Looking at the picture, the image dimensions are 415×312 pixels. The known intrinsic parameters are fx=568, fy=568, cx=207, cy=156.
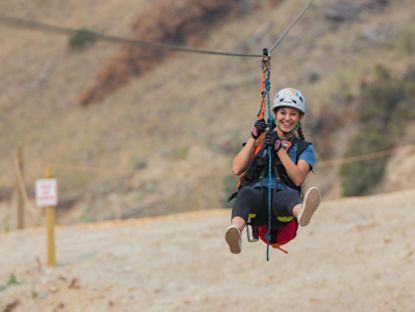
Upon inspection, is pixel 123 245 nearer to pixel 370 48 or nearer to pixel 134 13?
pixel 370 48

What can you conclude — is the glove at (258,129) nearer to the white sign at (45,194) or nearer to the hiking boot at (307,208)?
the hiking boot at (307,208)

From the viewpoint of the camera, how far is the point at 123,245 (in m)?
10.1

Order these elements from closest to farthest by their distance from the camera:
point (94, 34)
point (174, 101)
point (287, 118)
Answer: point (287, 118) → point (94, 34) → point (174, 101)

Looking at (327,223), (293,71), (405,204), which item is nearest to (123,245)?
(327,223)

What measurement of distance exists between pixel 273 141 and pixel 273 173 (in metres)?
0.32

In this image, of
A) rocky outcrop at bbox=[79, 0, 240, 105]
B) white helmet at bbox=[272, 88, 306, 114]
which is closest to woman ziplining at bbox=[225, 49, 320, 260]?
white helmet at bbox=[272, 88, 306, 114]

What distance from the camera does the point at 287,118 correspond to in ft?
15.4

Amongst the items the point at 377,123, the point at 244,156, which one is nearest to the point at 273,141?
the point at 244,156

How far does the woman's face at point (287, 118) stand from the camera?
469cm

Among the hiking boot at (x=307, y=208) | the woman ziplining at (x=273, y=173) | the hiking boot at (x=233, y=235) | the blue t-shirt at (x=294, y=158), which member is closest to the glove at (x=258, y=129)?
the woman ziplining at (x=273, y=173)

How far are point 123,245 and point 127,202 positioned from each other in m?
12.2

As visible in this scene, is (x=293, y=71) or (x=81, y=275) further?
(x=293, y=71)

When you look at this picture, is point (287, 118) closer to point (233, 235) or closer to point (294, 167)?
point (294, 167)

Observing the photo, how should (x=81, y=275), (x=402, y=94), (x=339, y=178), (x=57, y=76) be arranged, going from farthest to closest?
(x=57, y=76)
(x=402, y=94)
(x=339, y=178)
(x=81, y=275)
